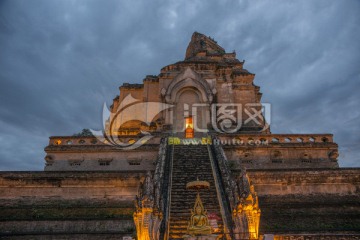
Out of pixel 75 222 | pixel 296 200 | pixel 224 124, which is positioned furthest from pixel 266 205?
pixel 224 124

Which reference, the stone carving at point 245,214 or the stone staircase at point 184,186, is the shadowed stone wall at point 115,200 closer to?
the stone staircase at point 184,186

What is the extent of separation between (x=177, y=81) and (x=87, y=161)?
9.99 m

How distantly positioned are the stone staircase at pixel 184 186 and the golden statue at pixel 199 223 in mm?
2139

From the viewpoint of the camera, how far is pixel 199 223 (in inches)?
382

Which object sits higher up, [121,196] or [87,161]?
[87,161]

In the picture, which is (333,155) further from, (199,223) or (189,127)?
(199,223)

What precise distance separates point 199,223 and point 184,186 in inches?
189

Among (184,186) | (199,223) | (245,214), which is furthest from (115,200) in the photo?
(245,214)

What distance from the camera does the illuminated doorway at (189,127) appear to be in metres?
24.5

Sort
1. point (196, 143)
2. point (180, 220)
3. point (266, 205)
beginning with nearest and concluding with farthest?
point (180, 220) < point (266, 205) < point (196, 143)

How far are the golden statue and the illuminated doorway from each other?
14.3 m

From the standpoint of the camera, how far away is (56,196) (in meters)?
16.2

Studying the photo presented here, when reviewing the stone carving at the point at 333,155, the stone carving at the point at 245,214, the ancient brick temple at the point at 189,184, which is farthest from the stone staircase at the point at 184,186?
the stone carving at the point at 333,155

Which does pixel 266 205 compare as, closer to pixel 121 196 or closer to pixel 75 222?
pixel 121 196
